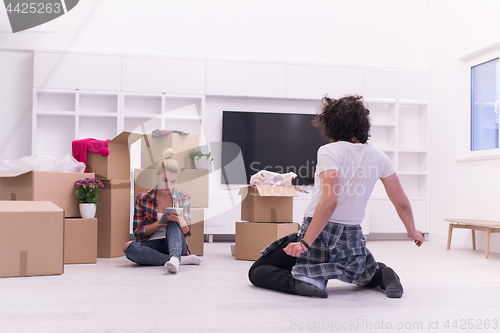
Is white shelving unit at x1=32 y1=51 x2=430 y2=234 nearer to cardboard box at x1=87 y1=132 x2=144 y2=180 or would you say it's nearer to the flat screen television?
the flat screen television

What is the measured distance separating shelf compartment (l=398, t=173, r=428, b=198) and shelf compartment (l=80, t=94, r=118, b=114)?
3.01 m

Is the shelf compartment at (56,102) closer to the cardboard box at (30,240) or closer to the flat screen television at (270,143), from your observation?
the flat screen television at (270,143)

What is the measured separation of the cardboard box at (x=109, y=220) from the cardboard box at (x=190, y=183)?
186 mm

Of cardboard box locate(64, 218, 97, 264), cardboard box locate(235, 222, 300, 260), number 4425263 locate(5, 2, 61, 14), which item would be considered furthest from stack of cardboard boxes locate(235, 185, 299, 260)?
number 4425263 locate(5, 2, 61, 14)

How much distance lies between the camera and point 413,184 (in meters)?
4.89

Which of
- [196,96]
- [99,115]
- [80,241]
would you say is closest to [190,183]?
[80,241]

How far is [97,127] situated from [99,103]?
233mm

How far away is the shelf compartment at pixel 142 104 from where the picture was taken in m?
4.46

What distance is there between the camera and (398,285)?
1911 millimetres

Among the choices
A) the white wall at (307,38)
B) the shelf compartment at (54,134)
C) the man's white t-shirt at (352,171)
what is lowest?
the man's white t-shirt at (352,171)

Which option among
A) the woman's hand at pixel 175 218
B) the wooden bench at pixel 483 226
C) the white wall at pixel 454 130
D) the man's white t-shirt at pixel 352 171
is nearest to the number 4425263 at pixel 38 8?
the woman's hand at pixel 175 218

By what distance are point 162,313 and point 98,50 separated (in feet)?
11.5

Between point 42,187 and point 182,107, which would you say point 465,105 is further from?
point 42,187

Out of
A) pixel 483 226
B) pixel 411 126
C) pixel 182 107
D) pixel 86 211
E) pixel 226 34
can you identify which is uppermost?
pixel 226 34
